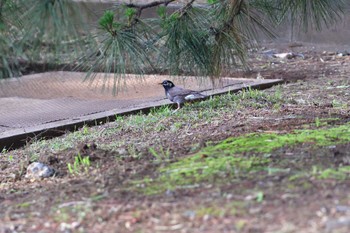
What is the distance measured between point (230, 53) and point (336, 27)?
4495 millimetres

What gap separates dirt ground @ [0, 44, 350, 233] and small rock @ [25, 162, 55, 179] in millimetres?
54

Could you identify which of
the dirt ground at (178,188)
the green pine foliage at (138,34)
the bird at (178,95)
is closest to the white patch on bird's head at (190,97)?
the bird at (178,95)

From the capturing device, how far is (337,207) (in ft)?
8.50

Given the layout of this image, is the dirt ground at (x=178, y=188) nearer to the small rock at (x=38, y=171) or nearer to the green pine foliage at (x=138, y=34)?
the small rock at (x=38, y=171)

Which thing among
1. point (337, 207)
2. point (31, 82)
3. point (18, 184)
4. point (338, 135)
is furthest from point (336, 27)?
point (337, 207)

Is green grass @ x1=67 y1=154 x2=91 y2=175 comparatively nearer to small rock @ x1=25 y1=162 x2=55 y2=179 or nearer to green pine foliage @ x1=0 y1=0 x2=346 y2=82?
small rock @ x1=25 y1=162 x2=55 y2=179

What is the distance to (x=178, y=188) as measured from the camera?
309 centimetres

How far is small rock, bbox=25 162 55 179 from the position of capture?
388 centimetres

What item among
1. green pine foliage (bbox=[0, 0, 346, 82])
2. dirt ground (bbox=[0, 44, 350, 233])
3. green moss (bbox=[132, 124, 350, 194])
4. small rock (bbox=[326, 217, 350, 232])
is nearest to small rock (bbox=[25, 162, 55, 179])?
dirt ground (bbox=[0, 44, 350, 233])

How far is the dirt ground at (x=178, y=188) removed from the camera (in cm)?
263

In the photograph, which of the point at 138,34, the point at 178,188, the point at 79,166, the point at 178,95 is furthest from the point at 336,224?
the point at 178,95

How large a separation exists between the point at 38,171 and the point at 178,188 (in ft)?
3.76

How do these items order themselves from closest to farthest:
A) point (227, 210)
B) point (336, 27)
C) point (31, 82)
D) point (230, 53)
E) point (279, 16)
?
point (227, 210) < point (230, 53) < point (279, 16) < point (31, 82) < point (336, 27)

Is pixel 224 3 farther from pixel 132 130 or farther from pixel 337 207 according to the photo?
pixel 337 207
